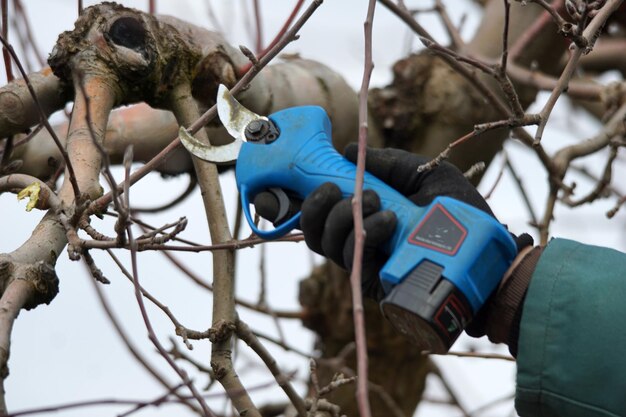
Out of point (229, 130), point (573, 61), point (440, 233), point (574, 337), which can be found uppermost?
point (573, 61)

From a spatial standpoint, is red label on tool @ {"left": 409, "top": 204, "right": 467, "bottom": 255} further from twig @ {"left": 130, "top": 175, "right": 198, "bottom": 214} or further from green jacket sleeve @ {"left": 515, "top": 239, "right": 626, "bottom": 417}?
twig @ {"left": 130, "top": 175, "right": 198, "bottom": 214}

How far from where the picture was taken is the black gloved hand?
1.64 meters

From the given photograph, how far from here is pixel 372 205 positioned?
167 centimetres

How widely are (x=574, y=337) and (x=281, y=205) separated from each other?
529mm

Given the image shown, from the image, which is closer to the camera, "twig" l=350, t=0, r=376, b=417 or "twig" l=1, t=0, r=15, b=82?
"twig" l=350, t=0, r=376, b=417

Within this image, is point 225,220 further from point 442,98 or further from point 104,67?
point 442,98

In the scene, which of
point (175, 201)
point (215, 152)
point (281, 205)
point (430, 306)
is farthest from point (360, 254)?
point (175, 201)

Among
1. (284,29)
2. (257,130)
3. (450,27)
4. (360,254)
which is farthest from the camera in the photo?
(450,27)

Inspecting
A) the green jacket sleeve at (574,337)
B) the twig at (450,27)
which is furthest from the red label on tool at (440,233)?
the twig at (450,27)

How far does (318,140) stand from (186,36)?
58 cm

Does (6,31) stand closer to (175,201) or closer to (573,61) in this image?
(175,201)

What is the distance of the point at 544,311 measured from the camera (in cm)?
167

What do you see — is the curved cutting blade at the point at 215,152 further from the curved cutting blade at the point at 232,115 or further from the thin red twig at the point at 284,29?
the thin red twig at the point at 284,29

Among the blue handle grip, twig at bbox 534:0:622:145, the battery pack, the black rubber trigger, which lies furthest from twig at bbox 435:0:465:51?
the battery pack
